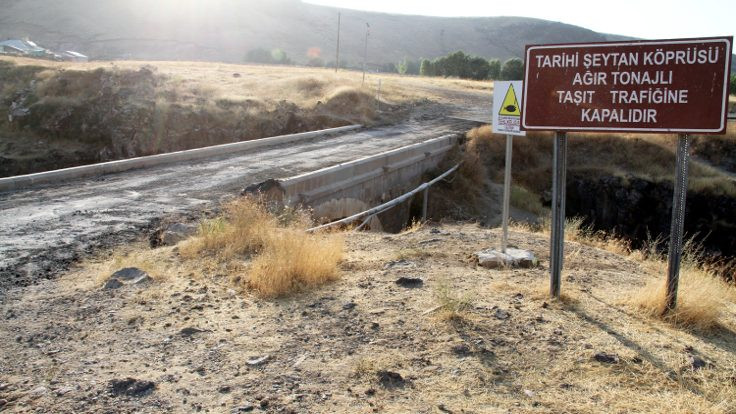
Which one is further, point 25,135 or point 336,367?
point 25,135

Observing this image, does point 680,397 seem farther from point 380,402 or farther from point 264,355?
point 264,355

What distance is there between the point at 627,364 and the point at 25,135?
75.4ft

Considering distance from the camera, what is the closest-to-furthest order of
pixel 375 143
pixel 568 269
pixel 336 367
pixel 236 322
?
pixel 336 367
pixel 236 322
pixel 568 269
pixel 375 143

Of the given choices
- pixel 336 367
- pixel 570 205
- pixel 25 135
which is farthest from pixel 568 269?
pixel 25 135

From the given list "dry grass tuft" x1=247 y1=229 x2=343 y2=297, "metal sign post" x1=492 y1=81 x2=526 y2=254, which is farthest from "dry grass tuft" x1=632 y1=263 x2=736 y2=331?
"dry grass tuft" x1=247 y1=229 x2=343 y2=297

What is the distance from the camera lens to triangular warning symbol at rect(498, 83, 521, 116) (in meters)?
7.55

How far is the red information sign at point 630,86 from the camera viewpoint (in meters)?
5.31

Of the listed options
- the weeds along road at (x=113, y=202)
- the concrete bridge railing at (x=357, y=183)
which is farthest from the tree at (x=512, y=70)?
the weeds along road at (x=113, y=202)

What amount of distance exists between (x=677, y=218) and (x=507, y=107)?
2.68 meters

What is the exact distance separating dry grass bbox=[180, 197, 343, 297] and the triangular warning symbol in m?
2.48

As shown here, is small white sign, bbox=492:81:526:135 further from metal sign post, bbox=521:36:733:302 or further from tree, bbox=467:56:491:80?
tree, bbox=467:56:491:80

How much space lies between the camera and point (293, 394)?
13.5 ft

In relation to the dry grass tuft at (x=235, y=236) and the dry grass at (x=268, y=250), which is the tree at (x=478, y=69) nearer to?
the dry grass at (x=268, y=250)

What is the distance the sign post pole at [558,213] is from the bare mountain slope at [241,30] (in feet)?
285
